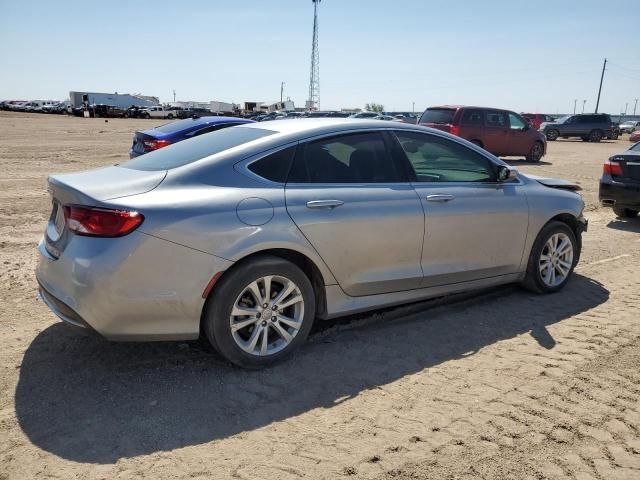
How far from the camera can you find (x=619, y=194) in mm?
8688

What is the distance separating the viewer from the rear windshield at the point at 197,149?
369 cm

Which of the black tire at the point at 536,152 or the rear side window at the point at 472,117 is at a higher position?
the rear side window at the point at 472,117

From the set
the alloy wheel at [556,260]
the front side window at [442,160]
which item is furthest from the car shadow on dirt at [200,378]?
the front side window at [442,160]

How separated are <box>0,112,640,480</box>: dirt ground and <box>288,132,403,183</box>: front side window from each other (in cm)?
118

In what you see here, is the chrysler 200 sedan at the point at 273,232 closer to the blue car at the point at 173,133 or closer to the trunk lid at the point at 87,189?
the trunk lid at the point at 87,189

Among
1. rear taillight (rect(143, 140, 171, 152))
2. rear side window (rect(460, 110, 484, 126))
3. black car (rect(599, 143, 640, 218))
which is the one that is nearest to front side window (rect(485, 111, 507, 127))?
rear side window (rect(460, 110, 484, 126))

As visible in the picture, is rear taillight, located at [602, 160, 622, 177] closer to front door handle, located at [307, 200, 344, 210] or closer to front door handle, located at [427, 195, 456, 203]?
front door handle, located at [427, 195, 456, 203]

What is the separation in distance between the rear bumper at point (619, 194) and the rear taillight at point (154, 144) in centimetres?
726

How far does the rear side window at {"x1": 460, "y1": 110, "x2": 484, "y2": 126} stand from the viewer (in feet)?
55.9

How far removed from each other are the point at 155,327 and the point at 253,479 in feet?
3.70

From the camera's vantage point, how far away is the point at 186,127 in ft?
31.9

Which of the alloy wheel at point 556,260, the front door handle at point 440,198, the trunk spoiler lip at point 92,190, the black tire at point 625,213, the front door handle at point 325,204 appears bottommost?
the black tire at point 625,213

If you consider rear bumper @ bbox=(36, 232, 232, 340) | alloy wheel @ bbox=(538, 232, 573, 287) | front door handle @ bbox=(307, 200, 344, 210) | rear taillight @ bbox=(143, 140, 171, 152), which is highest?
front door handle @ bbox=(307, 200, 344, 210)

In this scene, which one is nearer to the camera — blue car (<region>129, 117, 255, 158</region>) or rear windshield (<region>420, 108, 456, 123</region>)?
blue car (<region>129, 117, 255, 158</region>)
